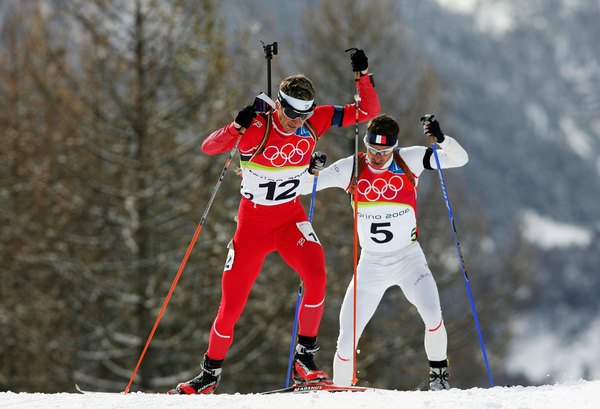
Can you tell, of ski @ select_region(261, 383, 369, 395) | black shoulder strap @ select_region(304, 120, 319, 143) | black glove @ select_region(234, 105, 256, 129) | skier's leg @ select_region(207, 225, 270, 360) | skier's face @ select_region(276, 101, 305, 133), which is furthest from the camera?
black shoulder strap @ select_region(304, 120, 319, 143)

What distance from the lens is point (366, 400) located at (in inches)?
178

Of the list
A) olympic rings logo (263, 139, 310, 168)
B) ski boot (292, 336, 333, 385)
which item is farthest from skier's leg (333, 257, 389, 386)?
olympic rings logo (263, 139, 310, 168)

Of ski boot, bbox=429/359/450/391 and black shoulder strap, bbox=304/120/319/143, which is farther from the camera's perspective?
ski boot, bbox=429/359/450/391

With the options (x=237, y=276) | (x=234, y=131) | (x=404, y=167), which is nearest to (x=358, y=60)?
(x=404, y=167)

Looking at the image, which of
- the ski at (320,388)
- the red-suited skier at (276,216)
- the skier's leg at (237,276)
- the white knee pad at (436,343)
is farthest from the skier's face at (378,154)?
the ski at (320,388)

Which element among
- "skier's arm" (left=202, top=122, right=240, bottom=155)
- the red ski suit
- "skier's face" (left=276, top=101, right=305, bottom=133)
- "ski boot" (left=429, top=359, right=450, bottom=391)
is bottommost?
"ski boot" (left=429, top=359, right=450, bottom=391)

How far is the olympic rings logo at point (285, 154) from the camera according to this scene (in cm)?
570

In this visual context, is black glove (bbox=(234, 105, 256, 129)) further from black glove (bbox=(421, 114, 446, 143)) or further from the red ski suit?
black glove (bbox=(421, 114, 446, 143))

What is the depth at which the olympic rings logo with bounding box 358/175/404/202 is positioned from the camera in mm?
6090

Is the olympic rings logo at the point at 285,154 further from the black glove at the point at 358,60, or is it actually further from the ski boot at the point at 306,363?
the ski boot at the point at 306,363

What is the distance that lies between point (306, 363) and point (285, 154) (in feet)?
5.08

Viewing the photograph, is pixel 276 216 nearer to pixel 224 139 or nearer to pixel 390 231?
pixel 224 139

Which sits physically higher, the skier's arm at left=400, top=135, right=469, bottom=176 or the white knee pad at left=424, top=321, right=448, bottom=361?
Answer: the skier's arm at left=400, top=135, right=469, bottom=176

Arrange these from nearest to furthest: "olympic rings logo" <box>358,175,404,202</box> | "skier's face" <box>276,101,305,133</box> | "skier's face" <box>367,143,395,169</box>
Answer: "skier's face" <box>276,101,305,133</box> → "skier's face" <box>367,143,395,169</box> → "olympic rings logo" <box>358,175,404,202</box>
